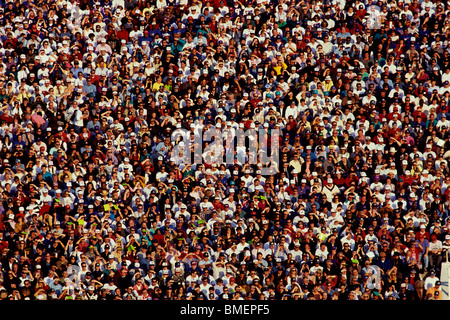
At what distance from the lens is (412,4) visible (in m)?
33.1

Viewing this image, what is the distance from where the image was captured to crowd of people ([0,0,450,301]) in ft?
91.8

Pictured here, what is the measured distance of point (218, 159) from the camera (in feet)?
99.3

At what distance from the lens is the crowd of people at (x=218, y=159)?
28.0 metres

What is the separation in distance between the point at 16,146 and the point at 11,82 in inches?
88.5

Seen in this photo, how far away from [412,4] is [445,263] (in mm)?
8276

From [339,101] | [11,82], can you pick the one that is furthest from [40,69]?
[339,101]

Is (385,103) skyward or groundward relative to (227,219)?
skyward

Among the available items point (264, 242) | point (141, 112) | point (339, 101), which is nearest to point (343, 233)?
point (264, 242)

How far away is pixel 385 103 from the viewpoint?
31.3 m
